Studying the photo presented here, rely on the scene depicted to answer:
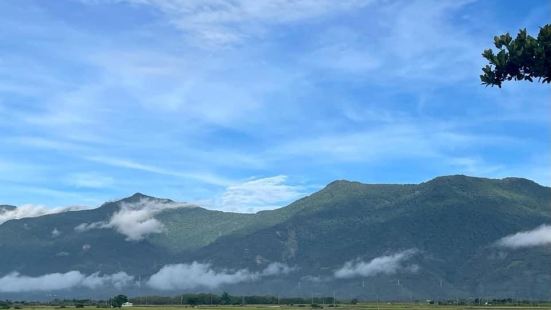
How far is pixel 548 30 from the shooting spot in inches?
1784

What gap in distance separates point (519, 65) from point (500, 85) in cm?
196

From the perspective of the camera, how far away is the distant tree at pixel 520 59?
45.7m

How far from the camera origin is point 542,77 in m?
46.9

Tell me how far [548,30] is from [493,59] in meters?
3.81

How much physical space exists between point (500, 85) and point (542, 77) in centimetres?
275

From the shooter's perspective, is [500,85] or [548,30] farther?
[500,85]

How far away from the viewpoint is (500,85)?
4856 centimetres

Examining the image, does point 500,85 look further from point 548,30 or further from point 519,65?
point 548,30

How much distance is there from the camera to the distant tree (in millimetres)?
45719

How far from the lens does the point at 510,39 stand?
155ft

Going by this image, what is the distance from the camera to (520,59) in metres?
46.7

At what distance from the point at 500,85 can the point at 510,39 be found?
3.09 metres

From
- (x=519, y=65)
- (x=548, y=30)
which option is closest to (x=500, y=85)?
(x=519, y=65)
